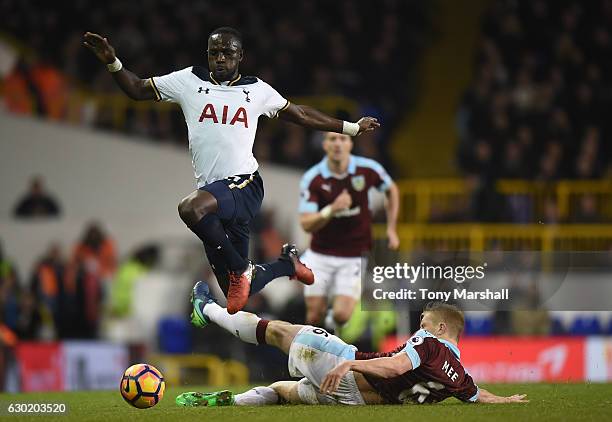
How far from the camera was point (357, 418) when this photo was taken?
23.9 ft

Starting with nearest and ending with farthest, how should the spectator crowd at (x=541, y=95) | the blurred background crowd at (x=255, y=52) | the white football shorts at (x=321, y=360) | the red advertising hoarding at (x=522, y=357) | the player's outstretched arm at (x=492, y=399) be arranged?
the white football shorts at (x=321, y=360) < the player's outstretched arm at (x=492, y=399) < the red advertising hoarding at (x=522, y=357) < the spectator crowd at (x=541, y=95) < the blurred background crowd at (x=255, y=52)

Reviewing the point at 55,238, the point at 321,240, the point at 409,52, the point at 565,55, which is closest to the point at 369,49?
the point at 409,52

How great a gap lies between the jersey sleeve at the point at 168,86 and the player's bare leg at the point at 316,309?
3804 millimetres

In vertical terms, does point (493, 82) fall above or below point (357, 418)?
above

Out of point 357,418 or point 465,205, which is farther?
point 465,205

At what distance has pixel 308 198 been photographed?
469 inches

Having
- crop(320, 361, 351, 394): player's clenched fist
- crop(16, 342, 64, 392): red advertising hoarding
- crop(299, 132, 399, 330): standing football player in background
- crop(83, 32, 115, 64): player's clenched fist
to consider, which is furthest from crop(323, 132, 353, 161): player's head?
crop(16, 342, 64, 392): red advertising hoarding

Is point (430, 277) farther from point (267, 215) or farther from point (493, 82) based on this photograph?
point (493, 82)

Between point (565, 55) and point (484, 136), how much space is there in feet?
7.54

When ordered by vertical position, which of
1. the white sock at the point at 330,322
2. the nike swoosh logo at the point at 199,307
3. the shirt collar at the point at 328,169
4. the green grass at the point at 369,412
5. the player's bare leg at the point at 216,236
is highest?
the shirt collar at the point at 328,169

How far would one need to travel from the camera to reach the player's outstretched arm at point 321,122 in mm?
9156

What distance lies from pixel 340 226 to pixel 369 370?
4558 millimetres

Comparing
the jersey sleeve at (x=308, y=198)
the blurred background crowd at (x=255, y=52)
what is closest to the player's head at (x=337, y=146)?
the jersey sleeve at (x=308, y=198)

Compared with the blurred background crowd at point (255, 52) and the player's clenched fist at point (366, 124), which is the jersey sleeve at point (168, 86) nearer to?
the player's clenched fist at point (366, 124)
